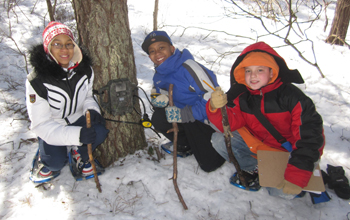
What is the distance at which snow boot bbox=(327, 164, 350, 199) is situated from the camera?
2.12 metres

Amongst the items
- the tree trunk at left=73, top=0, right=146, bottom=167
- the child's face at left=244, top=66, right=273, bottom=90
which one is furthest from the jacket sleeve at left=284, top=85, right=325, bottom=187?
the tree trunk at left=73, top=0, right=146, bottom=167

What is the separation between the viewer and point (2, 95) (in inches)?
150

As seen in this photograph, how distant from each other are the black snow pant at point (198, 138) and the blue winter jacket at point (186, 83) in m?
0.16

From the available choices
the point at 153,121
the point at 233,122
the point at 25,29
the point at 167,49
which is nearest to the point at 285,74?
the point at 233,122

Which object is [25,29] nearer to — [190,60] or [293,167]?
[190,60]

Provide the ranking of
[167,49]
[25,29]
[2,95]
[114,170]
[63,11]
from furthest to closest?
[63,11], [25,29], [2,95], [167,49], [114,170]

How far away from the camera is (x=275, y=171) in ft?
6.66

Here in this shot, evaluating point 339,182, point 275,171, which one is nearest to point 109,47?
point 275,171

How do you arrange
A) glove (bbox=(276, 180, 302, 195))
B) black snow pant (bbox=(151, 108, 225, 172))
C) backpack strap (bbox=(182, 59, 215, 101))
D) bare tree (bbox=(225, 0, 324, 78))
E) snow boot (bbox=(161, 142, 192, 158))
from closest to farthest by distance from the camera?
1. glove (bbox=(276, 180, 302, 195))
2. backpack strap (bbox=(182, 59, 215, 101))
3. black snow pant (bbox=(151, 108, 225, 172))
4. snow boot (bbox=(161, 142, 192, 158))
5. bare tree (bbox=(225, 0, 324, 78))

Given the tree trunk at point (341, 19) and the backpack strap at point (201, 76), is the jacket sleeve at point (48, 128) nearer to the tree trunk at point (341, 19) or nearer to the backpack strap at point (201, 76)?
the backpack strap at point (201, 76)

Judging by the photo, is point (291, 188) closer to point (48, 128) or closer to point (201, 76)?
point (201, 76)

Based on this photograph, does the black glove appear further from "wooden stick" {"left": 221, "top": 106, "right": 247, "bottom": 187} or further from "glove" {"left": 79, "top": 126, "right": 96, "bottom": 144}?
"wooden stick" {"left": 221, "top": 106, "right": 247, "bottom": 187}

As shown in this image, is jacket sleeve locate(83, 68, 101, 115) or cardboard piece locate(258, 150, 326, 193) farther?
jacket sleeve locate(83, 68, 101, 115)

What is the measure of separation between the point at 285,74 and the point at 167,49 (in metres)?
1.32
